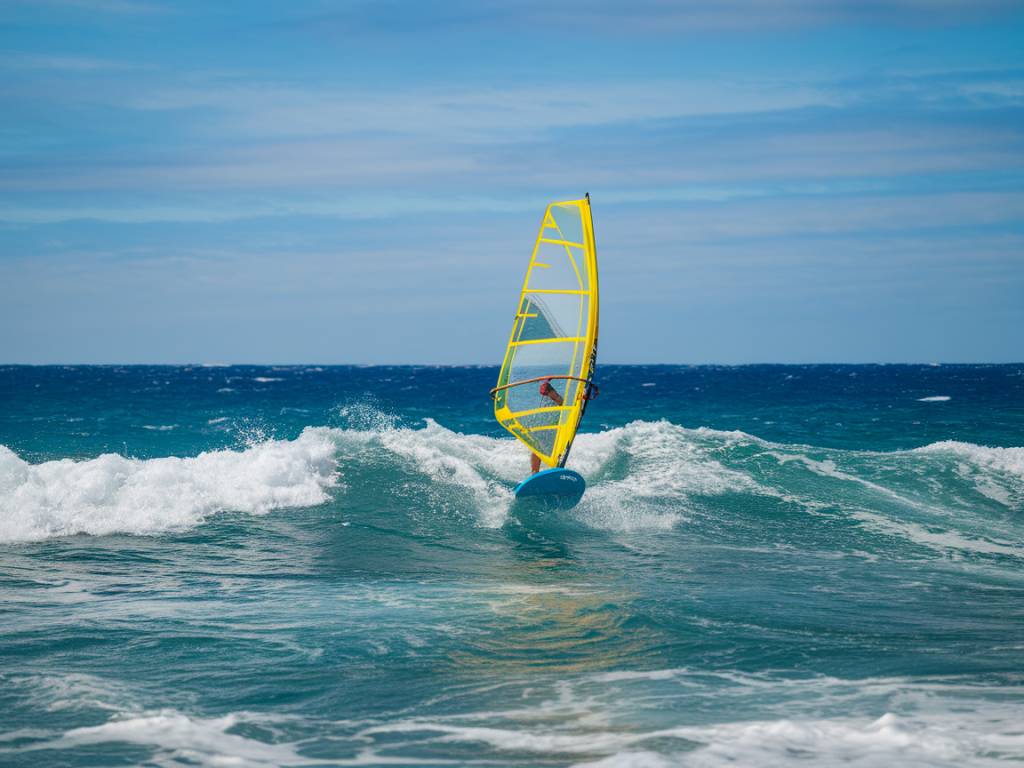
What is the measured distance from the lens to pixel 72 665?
680 centimetres

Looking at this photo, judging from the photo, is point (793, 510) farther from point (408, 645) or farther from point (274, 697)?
point (274, 697)

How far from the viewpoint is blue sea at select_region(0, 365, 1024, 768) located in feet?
18.5

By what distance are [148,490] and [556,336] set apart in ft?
19.8

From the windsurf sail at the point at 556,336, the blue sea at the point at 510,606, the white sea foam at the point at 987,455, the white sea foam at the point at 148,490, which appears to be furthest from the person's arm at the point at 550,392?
the white sea foam at the point at 987,455

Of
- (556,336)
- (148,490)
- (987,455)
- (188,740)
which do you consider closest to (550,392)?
(556,336)

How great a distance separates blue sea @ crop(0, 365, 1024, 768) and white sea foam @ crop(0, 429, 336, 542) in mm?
47

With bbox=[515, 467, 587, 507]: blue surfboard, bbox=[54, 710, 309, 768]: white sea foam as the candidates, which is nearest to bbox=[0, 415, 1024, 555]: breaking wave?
bbox=[515, 467, 587, 507]: blue surfboard

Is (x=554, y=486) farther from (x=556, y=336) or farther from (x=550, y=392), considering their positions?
(x=556, y=336)

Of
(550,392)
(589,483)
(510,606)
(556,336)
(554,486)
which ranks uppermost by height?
(556,336)

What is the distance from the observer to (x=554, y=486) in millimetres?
12906

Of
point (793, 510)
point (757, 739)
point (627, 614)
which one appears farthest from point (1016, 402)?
point (757, 739)

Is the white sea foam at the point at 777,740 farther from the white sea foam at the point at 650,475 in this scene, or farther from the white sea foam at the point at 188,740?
the white sea foam at the point at 650,475

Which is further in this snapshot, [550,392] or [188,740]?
[550,392]

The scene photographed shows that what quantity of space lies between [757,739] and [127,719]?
142 inches
